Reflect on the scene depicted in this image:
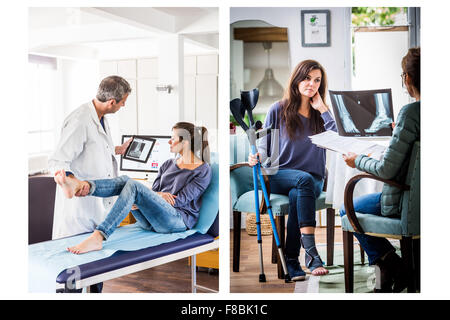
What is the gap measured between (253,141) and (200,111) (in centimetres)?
36

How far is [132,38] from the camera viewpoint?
2979mm

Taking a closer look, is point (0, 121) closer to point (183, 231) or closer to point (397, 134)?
point (183, 231)

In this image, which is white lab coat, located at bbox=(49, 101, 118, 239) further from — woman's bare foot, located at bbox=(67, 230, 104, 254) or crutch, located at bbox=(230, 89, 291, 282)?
crutch, located at bbox=(230, 89, 291, 282)

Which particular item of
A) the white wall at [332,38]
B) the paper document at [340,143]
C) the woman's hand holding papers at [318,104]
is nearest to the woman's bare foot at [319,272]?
the paper document at [340,143]

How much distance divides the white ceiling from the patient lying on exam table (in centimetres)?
51

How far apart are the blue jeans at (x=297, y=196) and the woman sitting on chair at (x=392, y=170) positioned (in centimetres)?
18

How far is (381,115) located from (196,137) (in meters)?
1.05

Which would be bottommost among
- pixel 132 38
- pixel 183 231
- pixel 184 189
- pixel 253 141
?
pixel 183 231

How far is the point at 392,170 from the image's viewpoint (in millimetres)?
2824

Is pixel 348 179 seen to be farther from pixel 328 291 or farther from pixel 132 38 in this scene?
pixel 132 38

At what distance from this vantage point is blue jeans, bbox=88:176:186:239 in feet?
9.57

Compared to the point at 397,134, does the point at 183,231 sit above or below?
below

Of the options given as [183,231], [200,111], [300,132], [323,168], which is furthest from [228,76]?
[183,231]

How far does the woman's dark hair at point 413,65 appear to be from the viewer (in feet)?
9.55
